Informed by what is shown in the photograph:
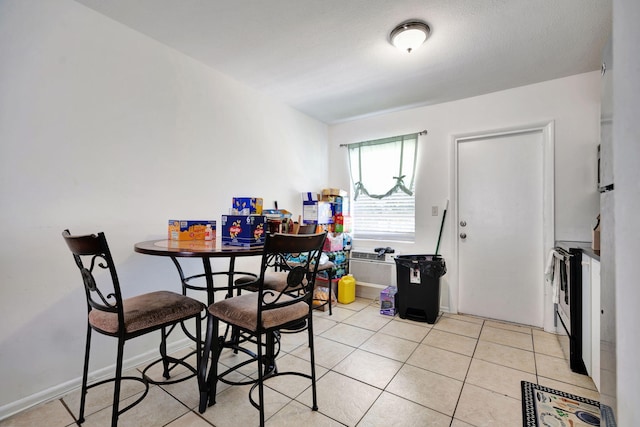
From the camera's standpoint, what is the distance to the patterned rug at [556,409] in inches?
61.1

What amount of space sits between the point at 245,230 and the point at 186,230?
1.75ft

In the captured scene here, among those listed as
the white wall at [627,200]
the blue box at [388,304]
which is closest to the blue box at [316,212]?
the blue box at [388,304]

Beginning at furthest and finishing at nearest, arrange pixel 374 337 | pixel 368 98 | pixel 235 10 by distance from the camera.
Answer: pixel 368 98, pixel 374 337, pixel 235 10

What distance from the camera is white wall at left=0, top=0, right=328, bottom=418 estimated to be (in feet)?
5.44

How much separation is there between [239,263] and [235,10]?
2.18 metres

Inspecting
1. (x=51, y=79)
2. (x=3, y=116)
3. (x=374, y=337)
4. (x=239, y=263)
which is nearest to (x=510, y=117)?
(x=374, y=337)

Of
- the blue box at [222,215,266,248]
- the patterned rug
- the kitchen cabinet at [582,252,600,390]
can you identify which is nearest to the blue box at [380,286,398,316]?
the patterned rug

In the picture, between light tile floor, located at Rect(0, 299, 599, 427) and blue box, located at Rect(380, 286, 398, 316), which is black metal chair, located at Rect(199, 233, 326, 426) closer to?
light tile floor, located at Rect(0, 299, 599, 427)

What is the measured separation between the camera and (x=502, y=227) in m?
3.09

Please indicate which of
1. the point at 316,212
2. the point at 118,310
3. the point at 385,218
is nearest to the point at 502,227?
the point at 385,218

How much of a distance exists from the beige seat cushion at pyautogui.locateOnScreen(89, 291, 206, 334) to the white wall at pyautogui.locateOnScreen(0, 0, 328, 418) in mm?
538

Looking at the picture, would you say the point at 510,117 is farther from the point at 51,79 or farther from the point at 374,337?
the point at 51,79

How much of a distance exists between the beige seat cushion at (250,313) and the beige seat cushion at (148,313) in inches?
5.8

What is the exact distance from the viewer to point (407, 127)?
12.0 feet
